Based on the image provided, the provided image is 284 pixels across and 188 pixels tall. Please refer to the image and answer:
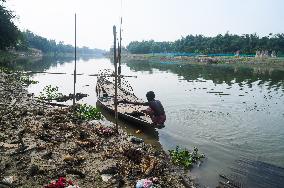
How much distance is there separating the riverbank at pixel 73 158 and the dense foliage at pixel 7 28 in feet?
118

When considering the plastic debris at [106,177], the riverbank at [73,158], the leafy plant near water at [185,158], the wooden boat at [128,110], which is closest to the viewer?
the riverbank at [73,158]

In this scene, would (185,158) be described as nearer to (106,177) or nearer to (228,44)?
(106,177)

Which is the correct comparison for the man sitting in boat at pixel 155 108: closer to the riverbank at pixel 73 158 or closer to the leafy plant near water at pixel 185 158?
the riverbank at pixel 73 158

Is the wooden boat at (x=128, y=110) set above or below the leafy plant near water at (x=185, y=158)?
above

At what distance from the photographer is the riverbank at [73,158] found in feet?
24.2

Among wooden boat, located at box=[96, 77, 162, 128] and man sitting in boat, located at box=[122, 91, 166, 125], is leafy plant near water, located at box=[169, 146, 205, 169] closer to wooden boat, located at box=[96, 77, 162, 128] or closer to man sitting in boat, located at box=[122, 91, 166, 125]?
man sitting in boat, located at box=[122, 91, 166, 125]

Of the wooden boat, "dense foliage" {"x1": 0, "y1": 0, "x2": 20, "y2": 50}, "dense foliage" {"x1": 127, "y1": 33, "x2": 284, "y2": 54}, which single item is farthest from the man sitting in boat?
"dense foliage" {"x1": 127, "y1": 33, "x2": 284, "y2": 54}

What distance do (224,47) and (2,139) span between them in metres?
97.0

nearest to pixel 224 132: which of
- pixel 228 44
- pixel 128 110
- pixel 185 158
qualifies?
pixel 185 158

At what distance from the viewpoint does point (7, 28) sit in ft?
144

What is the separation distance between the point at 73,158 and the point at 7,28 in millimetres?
41414

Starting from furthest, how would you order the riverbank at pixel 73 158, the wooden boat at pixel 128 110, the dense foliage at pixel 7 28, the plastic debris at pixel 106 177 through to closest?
the dense foliage at pixel 7 28
the wooden boat at pixel 128 110
the plastic debris at pixel 106 177
the riverbank at pixel 73 158

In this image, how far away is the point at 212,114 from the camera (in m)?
19.0

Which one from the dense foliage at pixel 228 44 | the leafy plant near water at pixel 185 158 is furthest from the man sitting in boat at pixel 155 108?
the dense foliage at pixel 228 44
